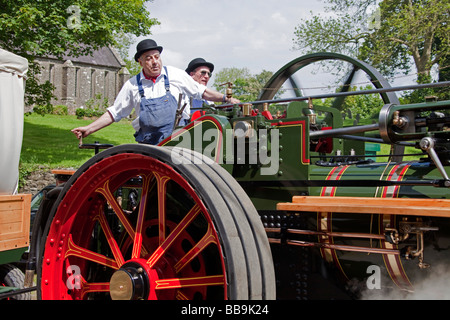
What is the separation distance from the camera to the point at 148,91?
382 cm

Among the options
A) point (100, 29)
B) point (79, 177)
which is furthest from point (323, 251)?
point (100, 29)

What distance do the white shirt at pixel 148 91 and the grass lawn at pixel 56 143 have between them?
Answer: 8709 mm

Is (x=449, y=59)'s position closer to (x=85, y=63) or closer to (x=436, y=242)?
(x=436, y=242)

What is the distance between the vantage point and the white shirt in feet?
12.3

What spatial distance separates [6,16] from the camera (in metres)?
11.3

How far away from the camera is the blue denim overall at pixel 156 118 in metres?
3.61

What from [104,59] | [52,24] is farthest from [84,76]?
[52,24]

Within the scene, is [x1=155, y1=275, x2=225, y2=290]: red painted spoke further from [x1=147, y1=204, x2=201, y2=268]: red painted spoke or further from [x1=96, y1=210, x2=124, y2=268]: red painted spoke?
[x1=96, y1=210, x2=124, y2=268]: red painted spoke

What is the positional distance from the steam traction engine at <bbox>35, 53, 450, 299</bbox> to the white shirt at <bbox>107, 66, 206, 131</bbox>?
3.21 ft

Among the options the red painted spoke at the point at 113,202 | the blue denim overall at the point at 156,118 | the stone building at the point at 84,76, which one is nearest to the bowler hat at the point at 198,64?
the blue denim overall at the point at 156,118

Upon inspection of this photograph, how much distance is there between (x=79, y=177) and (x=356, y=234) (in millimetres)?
1423

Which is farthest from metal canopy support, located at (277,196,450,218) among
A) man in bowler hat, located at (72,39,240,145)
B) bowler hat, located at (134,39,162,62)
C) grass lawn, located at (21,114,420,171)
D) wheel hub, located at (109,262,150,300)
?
grass lawn, located at (21,114,420,171)

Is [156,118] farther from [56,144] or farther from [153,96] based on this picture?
[56,144]

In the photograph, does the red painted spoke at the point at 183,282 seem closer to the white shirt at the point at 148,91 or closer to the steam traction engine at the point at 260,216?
the steam traction engine at the point at 260,216
